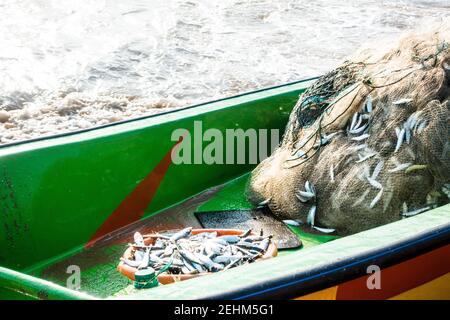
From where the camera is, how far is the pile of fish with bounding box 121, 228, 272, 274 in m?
3.89

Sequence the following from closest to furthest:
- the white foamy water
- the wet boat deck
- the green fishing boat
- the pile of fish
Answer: the green fishing boat, the pile of fish, the wet boat deck, the white foamy water

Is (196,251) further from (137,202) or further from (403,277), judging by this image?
(403,277)

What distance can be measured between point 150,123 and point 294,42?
819 centimetres

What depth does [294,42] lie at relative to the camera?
12602 mm

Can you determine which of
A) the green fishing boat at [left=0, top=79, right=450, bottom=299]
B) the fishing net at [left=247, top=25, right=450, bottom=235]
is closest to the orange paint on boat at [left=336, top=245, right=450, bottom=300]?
the green fishing boat at [left=0, top=79, right=450, bottom=299]

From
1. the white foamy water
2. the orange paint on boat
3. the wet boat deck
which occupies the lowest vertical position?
the white foamy water

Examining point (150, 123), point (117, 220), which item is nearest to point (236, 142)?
point (150, 123)

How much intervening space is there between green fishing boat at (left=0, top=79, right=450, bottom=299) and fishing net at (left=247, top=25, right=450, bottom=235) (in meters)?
0.23

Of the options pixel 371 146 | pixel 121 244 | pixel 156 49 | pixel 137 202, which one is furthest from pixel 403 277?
pixel 156 49

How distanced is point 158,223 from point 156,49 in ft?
25.0

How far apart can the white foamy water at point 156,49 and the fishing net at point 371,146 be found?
4422 mm

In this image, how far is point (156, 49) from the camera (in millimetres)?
11984

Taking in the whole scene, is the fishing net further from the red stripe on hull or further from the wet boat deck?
the red stripe on hull

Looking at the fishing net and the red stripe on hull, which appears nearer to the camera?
the fishing net
